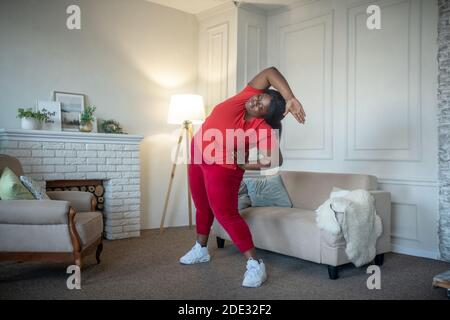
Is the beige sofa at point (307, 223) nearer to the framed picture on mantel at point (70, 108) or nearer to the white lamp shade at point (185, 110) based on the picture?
the white lamp shade at point (185, 110)

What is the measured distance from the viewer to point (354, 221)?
2.83 m

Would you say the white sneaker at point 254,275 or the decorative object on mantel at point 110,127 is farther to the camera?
the decorative object on mantel at point 110,127

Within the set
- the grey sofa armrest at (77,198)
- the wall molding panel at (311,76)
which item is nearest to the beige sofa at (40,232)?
the grey sofa armrest at (77,198)

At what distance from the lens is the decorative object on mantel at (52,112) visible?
3.96m

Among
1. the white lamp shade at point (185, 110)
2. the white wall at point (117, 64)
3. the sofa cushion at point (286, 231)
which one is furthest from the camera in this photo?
the white lamp shade at point (185, 110)

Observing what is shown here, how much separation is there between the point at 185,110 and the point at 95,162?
1.14 meters

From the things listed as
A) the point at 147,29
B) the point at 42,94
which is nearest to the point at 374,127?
the point at 147,29

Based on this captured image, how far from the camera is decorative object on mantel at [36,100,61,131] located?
396 cm

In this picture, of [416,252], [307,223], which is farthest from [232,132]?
[416,252]

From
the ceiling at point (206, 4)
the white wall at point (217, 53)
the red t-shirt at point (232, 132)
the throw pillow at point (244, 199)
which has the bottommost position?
the throw pillow at point (244, 199)

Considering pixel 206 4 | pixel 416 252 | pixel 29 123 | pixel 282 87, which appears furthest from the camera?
pixel 206 4

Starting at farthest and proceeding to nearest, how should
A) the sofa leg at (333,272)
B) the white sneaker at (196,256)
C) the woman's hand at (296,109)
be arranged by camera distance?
the white sneaker at (196,256)
the sofa leg at (333,272)
the woman's hand at (296,109)

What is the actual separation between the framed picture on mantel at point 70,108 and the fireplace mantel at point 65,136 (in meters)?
0.24

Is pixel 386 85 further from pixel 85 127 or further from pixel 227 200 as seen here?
pixel 85 127
